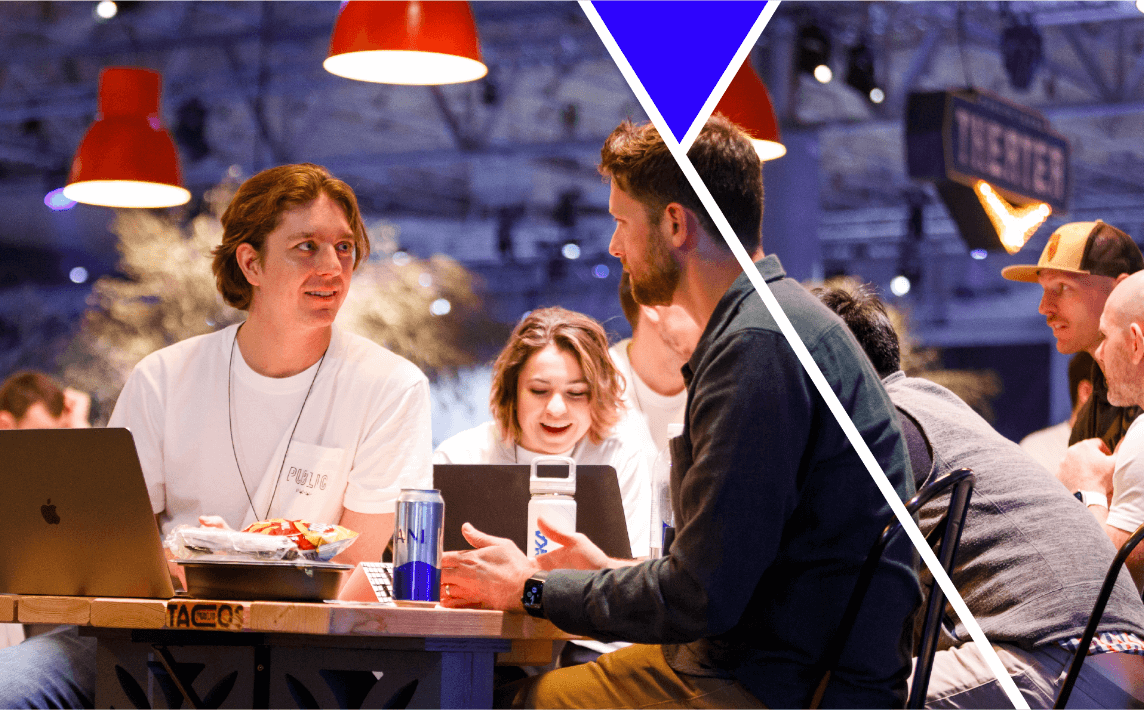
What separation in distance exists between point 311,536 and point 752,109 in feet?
6.70

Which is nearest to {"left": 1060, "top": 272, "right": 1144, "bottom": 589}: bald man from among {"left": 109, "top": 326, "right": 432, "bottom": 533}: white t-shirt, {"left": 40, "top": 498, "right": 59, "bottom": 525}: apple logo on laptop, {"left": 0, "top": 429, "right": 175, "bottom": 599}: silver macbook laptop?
{"left": 109, "top": 326, "right": 432, "bottom": 533}: white t-shirt

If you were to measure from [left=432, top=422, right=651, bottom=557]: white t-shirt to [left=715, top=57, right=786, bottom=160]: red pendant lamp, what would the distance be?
0.92 m

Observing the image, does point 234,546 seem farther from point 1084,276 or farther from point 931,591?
point 1084,276

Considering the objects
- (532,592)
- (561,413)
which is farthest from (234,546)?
(561,413)

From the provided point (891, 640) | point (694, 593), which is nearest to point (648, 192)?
point (694, 593)

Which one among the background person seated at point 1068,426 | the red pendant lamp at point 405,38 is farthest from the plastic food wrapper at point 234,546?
the background person seated at point 1068,426

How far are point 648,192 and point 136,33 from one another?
349 inches

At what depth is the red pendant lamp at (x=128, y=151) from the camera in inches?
146

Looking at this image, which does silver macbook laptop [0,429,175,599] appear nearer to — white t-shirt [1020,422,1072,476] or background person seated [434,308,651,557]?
background person seated [434,308,651,557]

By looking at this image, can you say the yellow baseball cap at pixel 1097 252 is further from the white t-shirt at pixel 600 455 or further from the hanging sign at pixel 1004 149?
the white t-shirt at pixel 600 455

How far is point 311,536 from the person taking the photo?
1679 mm

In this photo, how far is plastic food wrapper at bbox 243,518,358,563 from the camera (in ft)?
5.46

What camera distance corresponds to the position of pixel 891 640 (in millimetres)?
1524

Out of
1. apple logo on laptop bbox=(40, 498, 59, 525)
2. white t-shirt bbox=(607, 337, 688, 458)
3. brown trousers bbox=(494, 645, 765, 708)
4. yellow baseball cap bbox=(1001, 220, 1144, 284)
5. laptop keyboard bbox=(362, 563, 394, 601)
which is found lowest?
brown trousers bbox=(494, 645, 765, 708)
